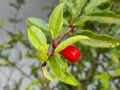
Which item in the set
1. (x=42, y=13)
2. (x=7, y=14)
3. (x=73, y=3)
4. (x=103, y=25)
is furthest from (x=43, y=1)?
(x=73, y=3)

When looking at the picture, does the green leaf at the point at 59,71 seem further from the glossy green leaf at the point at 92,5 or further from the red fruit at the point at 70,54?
the glossy green leaf at the point at 92,5

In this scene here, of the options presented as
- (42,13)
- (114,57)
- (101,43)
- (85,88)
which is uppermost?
(101,43)

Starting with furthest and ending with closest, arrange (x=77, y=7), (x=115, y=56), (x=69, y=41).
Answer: (x=115, y=56) < (x=77, y=7) < (x=69, y=41)

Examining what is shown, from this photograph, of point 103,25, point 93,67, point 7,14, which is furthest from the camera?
point 7,14

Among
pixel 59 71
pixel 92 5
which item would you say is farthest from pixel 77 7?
pixel 59 71

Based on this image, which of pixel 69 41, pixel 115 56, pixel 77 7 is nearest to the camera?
pixel 69 41

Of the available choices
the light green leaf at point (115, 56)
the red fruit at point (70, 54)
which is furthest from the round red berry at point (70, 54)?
the light green leaf at point (115, 56)

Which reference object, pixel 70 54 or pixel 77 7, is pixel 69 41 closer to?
pixel 70 54

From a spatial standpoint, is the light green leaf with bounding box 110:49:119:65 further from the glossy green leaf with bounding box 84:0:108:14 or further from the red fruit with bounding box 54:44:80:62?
the red fruit with bounding box 54:44:80:62

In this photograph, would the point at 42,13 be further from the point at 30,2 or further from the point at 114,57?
the point at 114,57

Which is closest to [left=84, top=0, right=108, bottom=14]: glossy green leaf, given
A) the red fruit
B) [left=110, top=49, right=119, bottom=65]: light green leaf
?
the red fruit
